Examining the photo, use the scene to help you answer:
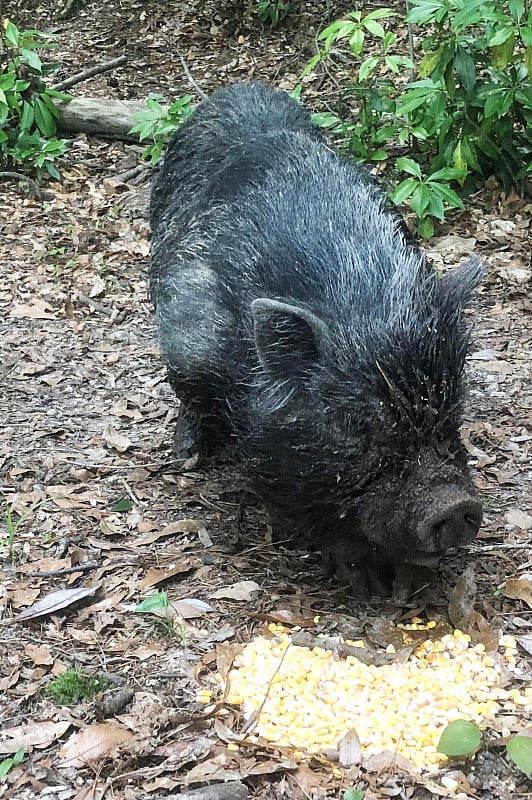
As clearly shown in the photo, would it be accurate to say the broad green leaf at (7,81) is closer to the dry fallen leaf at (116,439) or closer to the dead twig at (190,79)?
the dead twig at (190,79)

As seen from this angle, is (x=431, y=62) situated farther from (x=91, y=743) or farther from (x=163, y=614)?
(x=91, y=743)

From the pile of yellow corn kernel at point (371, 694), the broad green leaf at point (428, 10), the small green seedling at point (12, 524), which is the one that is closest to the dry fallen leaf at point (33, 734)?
the pile of yellow corn kernel at point (371, 694)

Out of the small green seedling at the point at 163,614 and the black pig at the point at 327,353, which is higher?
the black pig at the point at 327,353

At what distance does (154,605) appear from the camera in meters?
3.18

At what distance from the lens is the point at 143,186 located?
7.35 meters

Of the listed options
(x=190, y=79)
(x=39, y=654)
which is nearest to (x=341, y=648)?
(x=39, y=654)

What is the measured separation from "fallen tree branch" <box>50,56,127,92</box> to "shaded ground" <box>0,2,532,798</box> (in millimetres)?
1117

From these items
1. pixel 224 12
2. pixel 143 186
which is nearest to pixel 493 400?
pixel 143 186

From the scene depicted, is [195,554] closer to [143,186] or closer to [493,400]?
[493,400]

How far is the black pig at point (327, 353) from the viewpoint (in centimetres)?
292

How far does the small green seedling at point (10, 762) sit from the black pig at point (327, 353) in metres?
1.12

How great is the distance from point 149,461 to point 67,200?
341 cm

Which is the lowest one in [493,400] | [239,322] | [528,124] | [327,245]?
[493,400]

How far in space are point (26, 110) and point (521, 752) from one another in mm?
5923
